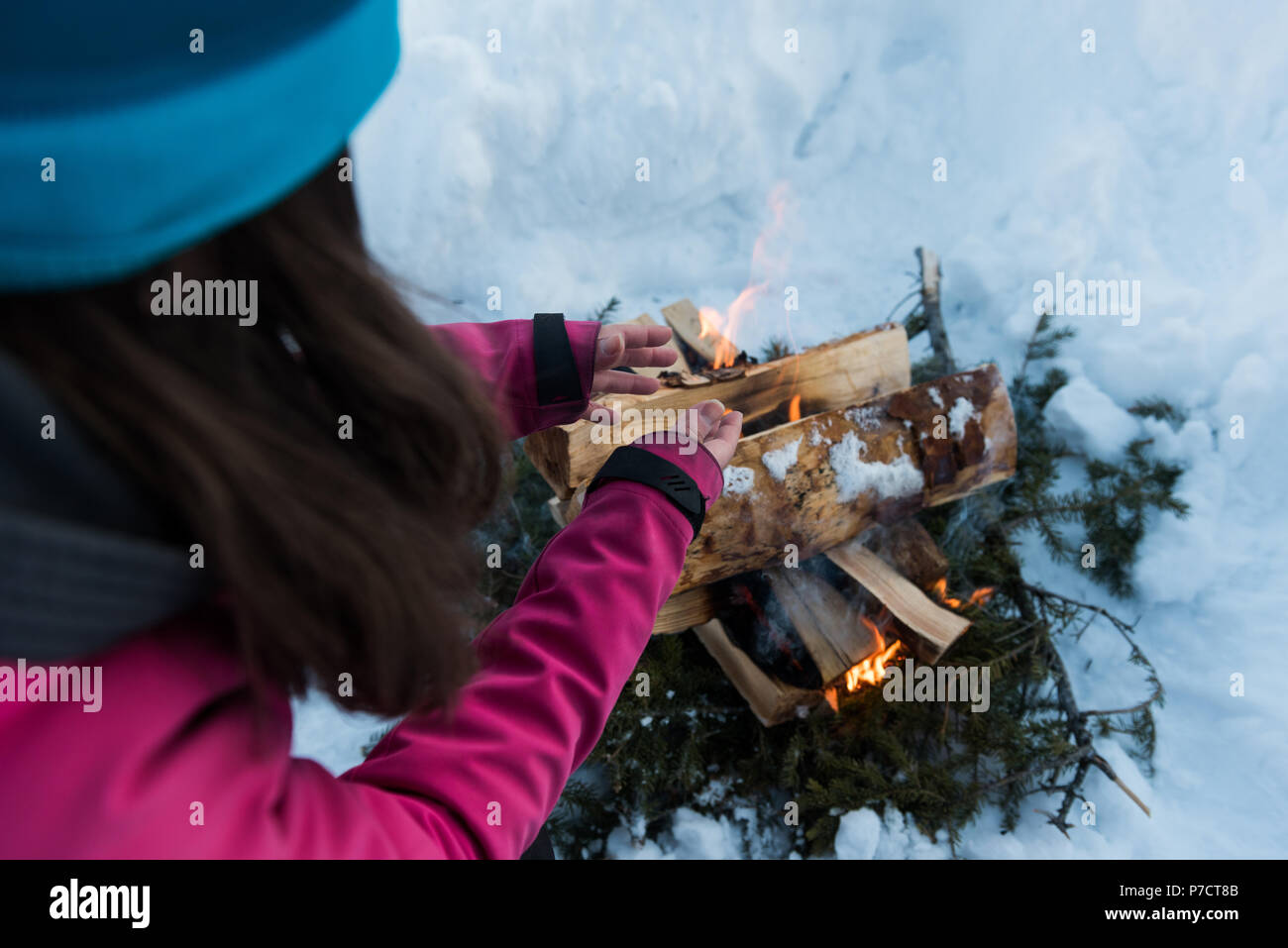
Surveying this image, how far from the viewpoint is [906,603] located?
169 cm

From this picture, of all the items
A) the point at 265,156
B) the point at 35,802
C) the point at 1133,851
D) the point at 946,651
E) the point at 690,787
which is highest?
the point at 265,156

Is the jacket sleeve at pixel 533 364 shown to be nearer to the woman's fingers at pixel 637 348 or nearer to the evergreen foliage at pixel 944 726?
the woman's fingers at pixel 637 348

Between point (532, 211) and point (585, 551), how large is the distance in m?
1.90

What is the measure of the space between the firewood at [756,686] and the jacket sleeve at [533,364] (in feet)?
2.69

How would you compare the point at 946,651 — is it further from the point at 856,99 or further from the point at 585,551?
the point at 856,99

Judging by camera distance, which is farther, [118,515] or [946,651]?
[946,651]

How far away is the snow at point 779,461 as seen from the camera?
5.12ft

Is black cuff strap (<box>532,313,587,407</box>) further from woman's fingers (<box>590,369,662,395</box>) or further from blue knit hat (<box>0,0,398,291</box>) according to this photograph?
blue knit hat (<box>0,0,398,291</box>)

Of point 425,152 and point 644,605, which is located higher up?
point 425,152

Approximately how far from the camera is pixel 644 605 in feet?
3.27

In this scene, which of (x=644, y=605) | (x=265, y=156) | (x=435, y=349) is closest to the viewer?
(x=265, y=156)

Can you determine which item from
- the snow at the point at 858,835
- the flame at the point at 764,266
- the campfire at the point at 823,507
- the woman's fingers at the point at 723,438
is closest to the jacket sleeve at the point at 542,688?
A: the woman's fingers at the point at 723,438

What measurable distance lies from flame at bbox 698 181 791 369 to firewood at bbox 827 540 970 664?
2.65ft
